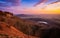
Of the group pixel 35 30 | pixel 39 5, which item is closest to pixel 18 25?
pixel 35 30

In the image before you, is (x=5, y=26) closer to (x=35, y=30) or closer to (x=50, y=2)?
(x=35, y=30)

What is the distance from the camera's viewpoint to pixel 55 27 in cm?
219

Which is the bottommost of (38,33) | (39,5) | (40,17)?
(38,33)

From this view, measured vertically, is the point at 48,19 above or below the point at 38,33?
above

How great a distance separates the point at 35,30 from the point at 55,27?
35 cm

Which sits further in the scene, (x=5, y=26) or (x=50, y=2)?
(x=50, y=2)

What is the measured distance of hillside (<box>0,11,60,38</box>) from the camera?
6.91 ft

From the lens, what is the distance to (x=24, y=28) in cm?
215

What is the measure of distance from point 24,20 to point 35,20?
0.19 metres

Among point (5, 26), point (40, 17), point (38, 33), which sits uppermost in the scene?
point (40, 17)

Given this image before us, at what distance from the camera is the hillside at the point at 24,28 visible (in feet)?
6.91

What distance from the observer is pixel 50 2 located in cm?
223

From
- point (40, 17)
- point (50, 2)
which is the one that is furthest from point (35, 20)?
point (50, 2)

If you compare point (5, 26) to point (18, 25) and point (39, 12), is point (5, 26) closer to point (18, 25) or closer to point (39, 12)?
point (18, 25)
